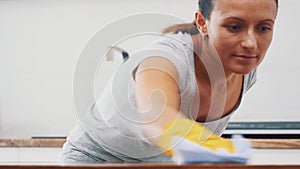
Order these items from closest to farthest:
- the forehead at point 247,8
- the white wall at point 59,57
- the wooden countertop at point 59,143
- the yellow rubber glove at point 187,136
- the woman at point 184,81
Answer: the yellow rubber glove at point 187,136, the woman at point 184,81, the forehead at point 247,8, the wooden countertop at point 59,143, the white wall at point 59,57

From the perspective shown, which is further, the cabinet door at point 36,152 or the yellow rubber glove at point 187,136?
the cabinet door at point 36,152

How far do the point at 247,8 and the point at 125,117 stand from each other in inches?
10.3

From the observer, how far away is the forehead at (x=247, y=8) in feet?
2.59

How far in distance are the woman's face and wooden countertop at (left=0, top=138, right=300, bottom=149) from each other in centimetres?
57

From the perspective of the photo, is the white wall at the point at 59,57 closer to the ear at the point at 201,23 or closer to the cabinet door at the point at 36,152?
the cabinet door at the point at 36,152

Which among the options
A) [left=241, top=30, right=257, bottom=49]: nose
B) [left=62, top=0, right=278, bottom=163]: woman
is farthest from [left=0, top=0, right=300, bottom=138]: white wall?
[left=241, top=30, right=257, bottom=49]: nose

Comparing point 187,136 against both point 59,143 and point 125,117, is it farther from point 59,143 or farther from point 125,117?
point 59,143

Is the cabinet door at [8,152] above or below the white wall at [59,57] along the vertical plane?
below

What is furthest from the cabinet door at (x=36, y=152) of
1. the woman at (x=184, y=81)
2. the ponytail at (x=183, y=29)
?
the ponytail at (x=183, y=29)

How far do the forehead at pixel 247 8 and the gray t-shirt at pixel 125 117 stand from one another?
0.08m

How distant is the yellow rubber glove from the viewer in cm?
53

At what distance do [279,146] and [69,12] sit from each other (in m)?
0.78

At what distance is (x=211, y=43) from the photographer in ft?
2.79

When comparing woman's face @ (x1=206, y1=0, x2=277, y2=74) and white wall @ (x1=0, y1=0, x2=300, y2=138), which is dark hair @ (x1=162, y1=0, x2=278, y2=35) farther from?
white wall @ (x1=0, y1=0, x2=300, y2=138)
